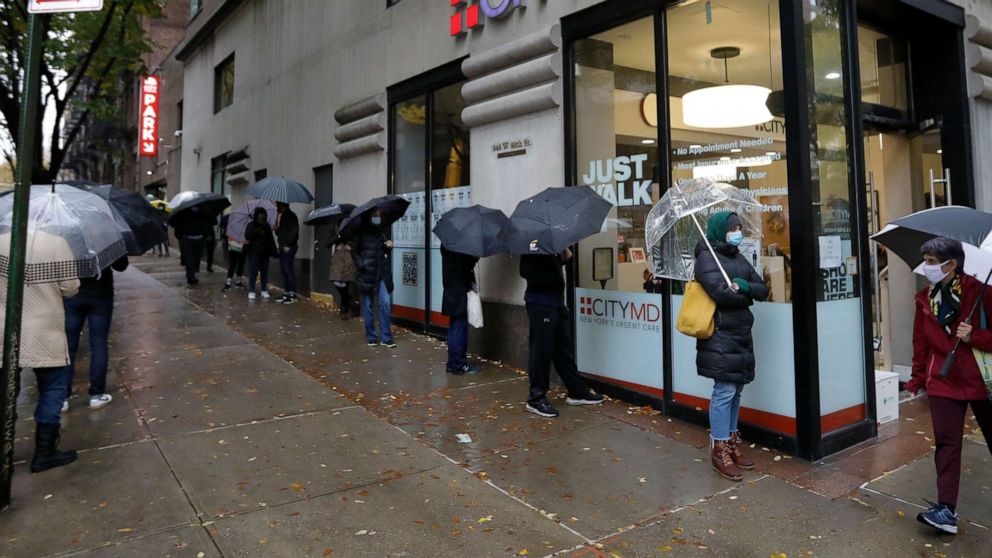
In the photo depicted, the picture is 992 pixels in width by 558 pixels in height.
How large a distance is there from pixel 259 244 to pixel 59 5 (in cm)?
886

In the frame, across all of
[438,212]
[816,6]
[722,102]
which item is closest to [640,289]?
[722,102]

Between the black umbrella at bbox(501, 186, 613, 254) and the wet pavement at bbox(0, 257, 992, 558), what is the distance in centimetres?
Answer: 156

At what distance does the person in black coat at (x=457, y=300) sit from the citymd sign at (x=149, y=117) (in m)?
25.8

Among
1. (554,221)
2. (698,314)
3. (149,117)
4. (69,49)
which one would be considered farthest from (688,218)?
(149,117)

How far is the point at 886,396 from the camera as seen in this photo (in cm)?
557

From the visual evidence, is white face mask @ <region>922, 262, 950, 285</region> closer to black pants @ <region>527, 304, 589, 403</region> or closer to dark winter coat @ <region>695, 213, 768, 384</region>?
dark winter coat @ <region>695, 213, 768, 384</region>

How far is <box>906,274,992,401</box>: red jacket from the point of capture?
3324 mm

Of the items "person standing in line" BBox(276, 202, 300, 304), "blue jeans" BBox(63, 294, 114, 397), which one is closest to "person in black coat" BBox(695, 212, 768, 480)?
"blue jeans" BBox(63, 294, 114, 397)

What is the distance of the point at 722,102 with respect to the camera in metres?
5.64

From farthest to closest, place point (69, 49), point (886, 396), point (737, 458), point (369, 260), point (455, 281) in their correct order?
point (69, 49) → point (369, 260) → point (455, 281) → point (886, 396) → point (737, 458)

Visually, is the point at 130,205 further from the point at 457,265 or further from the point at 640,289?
the point at 640,289

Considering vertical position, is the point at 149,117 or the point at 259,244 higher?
the point at 149,117

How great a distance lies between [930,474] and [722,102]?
132 inches

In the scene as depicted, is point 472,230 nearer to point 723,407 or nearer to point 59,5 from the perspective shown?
point 723,407
